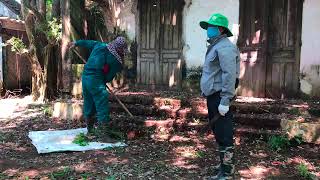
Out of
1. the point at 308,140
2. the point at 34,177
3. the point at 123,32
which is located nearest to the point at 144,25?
the point at 123,32

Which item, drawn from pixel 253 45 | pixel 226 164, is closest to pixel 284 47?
pixel 253 45

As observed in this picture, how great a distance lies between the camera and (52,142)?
631 cm

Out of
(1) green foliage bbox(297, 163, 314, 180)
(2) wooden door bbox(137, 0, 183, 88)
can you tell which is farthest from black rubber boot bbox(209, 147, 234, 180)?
(2) wooden door bbox(137, 0, 183, 88)

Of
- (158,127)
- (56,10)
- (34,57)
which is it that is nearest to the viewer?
(158,127)

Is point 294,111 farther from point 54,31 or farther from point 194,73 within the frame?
point 54,31

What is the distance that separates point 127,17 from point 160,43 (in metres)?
1.12

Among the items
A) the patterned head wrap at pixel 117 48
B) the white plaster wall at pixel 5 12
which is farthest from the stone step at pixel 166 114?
the white plaster wall at pixel 5 12

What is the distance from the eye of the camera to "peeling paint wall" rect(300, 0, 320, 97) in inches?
331

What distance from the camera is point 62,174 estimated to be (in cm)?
483

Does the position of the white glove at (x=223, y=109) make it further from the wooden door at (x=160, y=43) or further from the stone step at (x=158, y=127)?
the wooden door at (x=160, y=43)

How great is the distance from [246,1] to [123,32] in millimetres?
3128

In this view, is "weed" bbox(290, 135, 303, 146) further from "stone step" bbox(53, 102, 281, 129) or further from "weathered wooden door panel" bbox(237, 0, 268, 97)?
"weathered wooden door panel" bbox(237, 0, 268, 97)

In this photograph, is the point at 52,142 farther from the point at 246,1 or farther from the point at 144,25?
the point at 246,1

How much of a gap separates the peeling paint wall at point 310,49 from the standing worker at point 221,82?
4.47m
